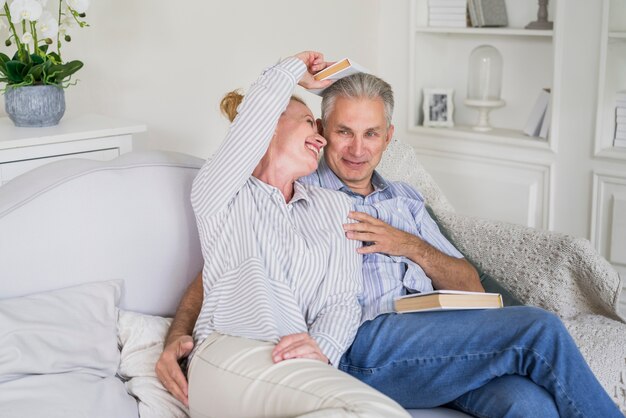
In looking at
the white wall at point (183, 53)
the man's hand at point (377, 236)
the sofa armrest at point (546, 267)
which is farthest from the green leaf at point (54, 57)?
the sofa armrest at point (546, 267)

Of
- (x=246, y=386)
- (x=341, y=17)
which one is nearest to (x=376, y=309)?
(x=246, y=386)

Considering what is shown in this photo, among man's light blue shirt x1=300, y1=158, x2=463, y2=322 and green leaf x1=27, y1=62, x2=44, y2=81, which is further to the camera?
green leaf x1=27, y1=62, x2=44, y2=81

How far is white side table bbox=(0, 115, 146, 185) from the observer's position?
246cm

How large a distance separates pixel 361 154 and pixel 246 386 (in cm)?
82

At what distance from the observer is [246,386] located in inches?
61.8

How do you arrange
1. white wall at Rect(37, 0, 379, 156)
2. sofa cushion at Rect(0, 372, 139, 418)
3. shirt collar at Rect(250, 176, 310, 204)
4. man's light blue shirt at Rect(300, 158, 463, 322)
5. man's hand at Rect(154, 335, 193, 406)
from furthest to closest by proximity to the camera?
white wall at Rect(37, 0, 379, 156)
man's light blue shirt at Rect(300, 158, 463, 322)
shirt collar at Rect(250, 176, 310, 204)
man's hand at Rect(154, 335, 193, 406)
sofa cushion at Rect(0, 372, 139, 418)

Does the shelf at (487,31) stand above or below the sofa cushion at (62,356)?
above

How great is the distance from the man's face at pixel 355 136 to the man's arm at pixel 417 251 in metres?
0.17

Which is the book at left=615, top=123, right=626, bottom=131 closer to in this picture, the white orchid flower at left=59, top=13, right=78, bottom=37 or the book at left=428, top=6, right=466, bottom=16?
the book at left=428, top=6, right=466, bottom=16

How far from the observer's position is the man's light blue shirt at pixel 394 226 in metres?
2.08

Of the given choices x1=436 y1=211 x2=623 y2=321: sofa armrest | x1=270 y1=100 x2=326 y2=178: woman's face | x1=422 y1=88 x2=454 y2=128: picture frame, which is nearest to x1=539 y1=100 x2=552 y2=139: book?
x1=422 y1=88 x2=454 y2=128: picture frame

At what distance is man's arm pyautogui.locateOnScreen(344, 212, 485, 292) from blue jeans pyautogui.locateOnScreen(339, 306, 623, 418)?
0.66 ft

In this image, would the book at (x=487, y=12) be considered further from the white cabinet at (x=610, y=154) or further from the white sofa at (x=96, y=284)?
the white sofa at (x=96, y=284)

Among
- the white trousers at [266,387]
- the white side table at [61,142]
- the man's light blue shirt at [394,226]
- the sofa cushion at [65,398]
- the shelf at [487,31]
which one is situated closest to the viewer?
the white trousers at [266,387]
